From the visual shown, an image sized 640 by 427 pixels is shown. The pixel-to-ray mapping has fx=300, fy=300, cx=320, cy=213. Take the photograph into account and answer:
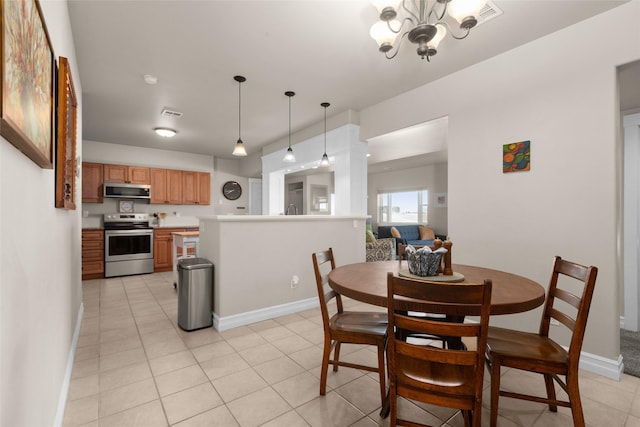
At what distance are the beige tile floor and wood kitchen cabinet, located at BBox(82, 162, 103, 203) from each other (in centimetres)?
359

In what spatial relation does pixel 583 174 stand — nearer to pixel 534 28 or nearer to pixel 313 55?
pixel 534 28

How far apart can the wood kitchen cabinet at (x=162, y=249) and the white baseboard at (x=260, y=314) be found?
3445 mm

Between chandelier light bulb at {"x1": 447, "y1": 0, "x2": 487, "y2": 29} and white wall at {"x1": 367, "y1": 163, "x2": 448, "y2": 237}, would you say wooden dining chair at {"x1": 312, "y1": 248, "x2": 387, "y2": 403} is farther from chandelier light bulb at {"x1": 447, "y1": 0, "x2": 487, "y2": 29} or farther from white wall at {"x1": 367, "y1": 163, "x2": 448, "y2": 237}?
white wall at {"x1": 367, "y1": 163, "x2": 448, "y2": 237}

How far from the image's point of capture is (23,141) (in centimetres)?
86

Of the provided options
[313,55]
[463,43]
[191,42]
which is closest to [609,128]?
[463,43]

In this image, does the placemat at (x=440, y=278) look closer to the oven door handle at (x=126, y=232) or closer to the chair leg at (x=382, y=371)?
the chair leg at (x=382, y=371)

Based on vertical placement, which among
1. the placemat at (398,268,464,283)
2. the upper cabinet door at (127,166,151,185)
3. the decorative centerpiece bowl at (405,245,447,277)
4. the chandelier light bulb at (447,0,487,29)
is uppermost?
the chandelier light bulb at (447,0,487,29)

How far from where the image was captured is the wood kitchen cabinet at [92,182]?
5.62 meters

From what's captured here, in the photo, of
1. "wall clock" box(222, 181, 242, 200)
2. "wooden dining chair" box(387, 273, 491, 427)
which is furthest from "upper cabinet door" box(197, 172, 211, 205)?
"wooden dining chair" box(387, 273, 491, 427)

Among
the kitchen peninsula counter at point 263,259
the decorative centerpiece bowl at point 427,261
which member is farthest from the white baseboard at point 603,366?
the kitchen peninsula counter at point 263,259

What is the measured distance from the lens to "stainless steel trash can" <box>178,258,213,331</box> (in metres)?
2.91

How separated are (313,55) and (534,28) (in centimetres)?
184

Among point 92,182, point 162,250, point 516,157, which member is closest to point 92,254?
point 162,250

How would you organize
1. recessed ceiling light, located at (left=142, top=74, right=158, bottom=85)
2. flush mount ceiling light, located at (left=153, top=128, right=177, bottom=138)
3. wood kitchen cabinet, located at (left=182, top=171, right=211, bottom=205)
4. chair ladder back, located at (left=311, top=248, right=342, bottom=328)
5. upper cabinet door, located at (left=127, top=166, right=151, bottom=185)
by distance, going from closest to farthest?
chair ladder back, located at (left=311, top=248, right=342, bottom=328), recessed ceiling light, located at (left=142, top=74, right=158, bottom=85), flush mount ceiling light, located at (left=153, top=128, right=177, bottom=138), upper cabinet door, located at (left=127, top=166, right=151, bottom=185), wood kitchen cabinet, located at (left=182, top=171, right=211, bottom=205)
